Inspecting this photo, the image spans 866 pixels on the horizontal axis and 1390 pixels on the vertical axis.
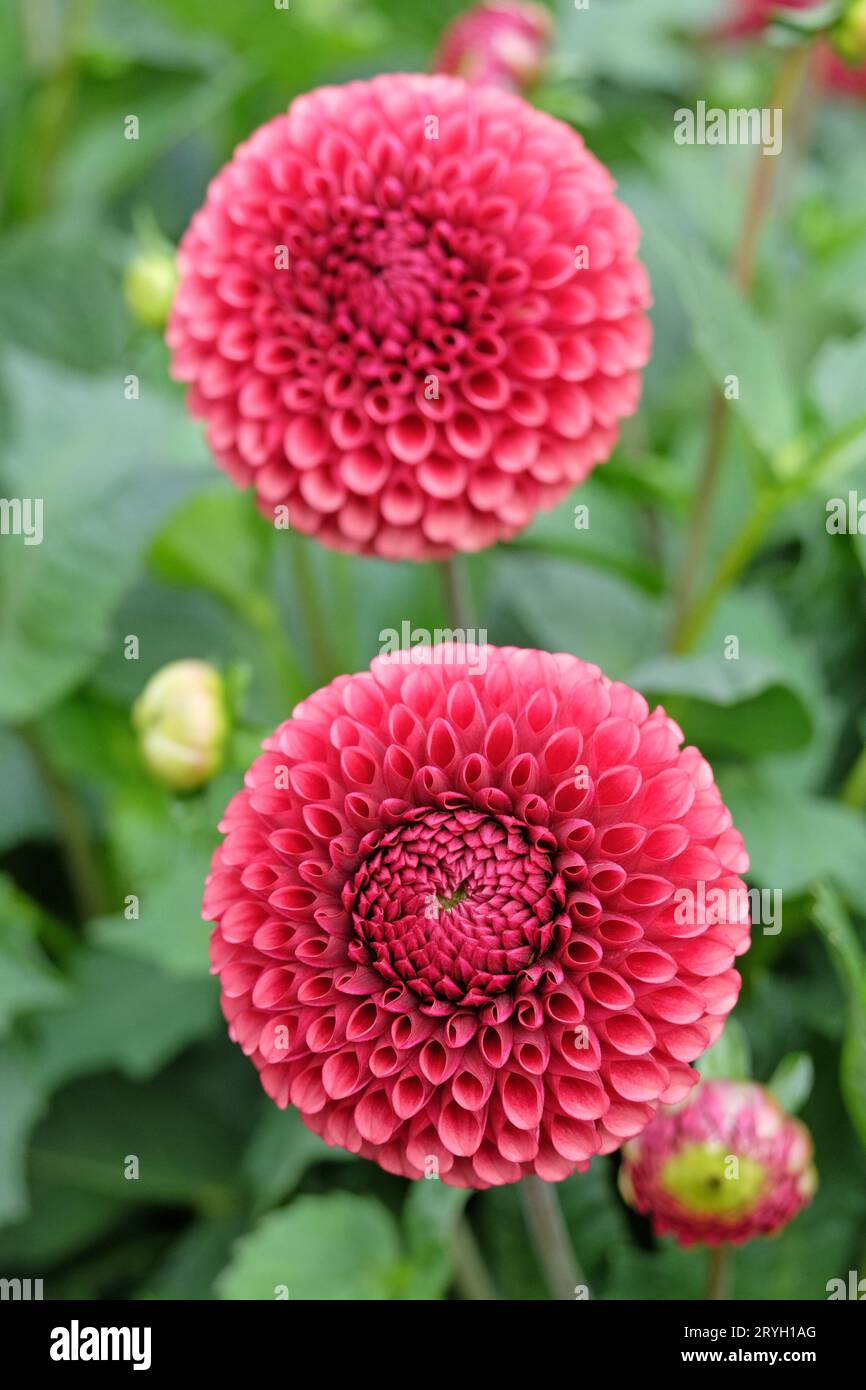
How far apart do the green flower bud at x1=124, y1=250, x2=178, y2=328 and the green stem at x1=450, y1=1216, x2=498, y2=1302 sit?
25.8 inches

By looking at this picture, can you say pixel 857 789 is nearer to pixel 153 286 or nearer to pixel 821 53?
pixel 153 286

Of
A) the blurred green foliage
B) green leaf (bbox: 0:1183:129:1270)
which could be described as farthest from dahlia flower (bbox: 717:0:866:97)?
green leaf (bbox: 0:1183:129:1270)

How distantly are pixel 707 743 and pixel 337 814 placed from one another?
47 cm

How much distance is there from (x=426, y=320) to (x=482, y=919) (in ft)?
1.00

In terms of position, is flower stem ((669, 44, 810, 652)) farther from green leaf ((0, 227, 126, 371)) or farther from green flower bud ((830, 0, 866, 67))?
green leaf ((0, 227, 126, 371))

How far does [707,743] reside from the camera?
2.94ft

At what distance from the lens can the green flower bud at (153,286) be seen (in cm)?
93

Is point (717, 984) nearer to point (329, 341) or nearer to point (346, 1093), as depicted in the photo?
point (346, 1093)

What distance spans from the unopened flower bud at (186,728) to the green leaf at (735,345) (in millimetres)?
366

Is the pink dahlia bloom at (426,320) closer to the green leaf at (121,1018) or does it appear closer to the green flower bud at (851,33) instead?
the green flower bud at (851,33)

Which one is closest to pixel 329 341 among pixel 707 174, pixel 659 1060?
pixel 659 1060

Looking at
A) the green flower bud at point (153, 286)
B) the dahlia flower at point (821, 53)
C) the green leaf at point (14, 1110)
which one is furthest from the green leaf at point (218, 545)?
the dahlia flower at point (821, 53)

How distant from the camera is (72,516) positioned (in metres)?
0.95

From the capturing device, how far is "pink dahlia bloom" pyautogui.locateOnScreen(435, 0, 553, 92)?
0.95 m
